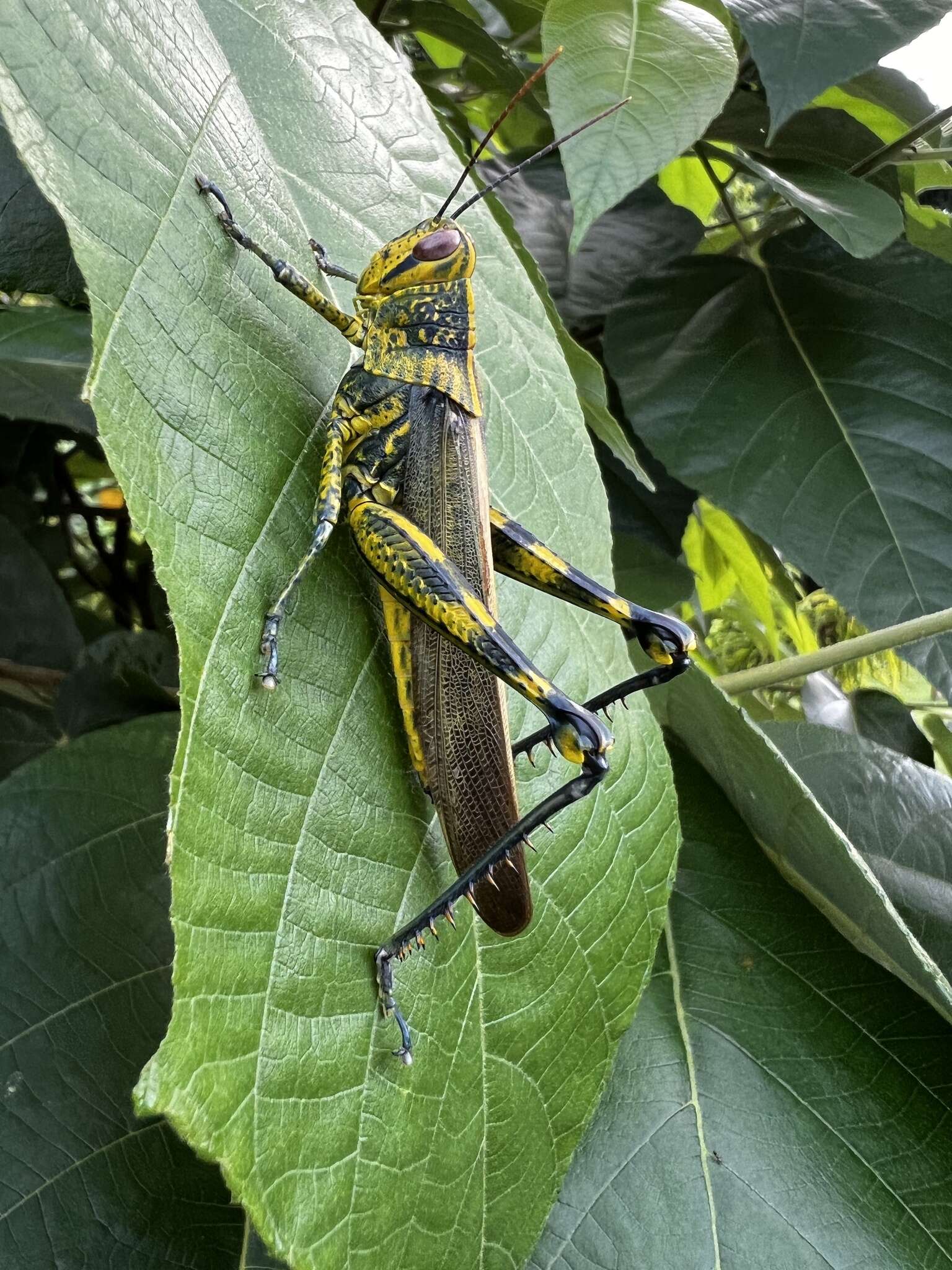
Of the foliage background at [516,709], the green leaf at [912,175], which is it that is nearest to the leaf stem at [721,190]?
the foliage background at [516,709]

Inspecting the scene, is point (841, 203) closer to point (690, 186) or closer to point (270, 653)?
point (690, 186)

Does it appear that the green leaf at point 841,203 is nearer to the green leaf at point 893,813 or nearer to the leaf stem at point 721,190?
the leaf stem at point 721,190

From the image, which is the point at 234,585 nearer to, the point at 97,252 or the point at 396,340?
the point at 97,252

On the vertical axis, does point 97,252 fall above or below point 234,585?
above

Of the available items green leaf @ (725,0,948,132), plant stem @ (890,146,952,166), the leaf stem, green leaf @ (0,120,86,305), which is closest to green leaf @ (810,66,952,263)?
plant stem @ (890,146,952,166)

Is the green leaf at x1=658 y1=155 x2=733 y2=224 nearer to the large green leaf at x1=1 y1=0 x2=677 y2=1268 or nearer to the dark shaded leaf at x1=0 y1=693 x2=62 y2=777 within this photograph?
the large green leaf at x1=1 y1=0 x2=677 y2=1268

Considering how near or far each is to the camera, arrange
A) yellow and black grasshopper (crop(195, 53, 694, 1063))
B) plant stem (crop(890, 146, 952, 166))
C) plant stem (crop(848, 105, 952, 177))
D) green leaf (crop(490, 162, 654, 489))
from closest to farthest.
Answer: yellow and black grasshopper (crop(195, 53, 694, 1063)) → green leaf (crop(490, 162, 654, 489)) → plant stem (crop(848, 105, 952, 177)) → plant stem (crop(890, 146, 952, 166))

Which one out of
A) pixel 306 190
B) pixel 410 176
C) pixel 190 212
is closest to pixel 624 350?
pixel 410 176
